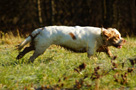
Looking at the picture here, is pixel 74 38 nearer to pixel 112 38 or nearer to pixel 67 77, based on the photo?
pixel 112 38

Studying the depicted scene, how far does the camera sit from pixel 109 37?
461 cm

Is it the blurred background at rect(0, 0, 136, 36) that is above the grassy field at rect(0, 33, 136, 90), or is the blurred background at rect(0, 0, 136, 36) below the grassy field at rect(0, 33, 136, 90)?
above

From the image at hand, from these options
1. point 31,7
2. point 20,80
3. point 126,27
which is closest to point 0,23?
point 31,7

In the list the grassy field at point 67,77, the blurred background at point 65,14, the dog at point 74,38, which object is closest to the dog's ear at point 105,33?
the dog at point 74,38

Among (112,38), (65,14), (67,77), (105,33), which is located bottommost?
(67,77)

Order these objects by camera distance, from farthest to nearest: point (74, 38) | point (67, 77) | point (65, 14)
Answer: point (65, 14)
point (74, 38)
point (67, 77)

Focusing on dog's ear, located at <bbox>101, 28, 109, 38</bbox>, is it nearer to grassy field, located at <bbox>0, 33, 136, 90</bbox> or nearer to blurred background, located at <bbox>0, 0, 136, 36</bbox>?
grassy field, located at <bbox>0, 33, 136, 90</bbox>

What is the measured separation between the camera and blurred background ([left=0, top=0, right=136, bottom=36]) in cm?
1141

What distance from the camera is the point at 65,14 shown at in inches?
469

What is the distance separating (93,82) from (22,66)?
5.01ft

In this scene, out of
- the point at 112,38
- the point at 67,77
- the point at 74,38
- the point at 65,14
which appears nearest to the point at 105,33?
the point at 112,38

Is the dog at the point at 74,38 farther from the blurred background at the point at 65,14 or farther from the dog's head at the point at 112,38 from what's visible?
the blurred background at the point at 65,14

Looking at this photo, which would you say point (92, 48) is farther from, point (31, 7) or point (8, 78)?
point (31, 7)

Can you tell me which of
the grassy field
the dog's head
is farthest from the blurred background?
the grassy field
